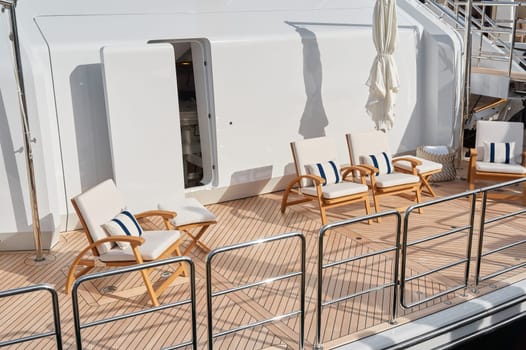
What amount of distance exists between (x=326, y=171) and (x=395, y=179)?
803mm

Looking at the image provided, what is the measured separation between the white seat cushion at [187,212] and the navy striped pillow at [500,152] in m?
3.85

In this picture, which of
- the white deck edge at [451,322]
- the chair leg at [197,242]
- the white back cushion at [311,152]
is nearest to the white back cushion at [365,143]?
the white back cushion at [311,152]

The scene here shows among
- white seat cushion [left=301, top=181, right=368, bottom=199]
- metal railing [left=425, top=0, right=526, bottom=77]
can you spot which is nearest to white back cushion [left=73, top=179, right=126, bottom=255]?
white seat cushion [left=301, top=181, right=368, bottom=199]

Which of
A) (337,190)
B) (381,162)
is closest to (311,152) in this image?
(337,190)

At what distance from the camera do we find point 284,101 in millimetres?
7582

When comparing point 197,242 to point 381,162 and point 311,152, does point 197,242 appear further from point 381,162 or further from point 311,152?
point 381,162

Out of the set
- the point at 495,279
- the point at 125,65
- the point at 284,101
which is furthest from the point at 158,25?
the point at 495,279

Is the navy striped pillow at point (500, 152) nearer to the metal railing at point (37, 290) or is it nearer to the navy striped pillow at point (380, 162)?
the navy striped pillow at point (380, 162)

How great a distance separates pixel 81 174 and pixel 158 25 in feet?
6.52

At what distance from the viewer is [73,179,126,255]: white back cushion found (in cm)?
492

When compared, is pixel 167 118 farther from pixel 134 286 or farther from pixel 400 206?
pixel 400 206

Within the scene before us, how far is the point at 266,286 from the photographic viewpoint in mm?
5094

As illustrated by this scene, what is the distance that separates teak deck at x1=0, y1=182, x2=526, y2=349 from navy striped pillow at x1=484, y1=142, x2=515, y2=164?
0.67 m

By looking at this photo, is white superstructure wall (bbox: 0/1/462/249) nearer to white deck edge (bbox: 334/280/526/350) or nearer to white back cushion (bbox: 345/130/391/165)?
white back cushion (bbox: 345/130/391/165)
